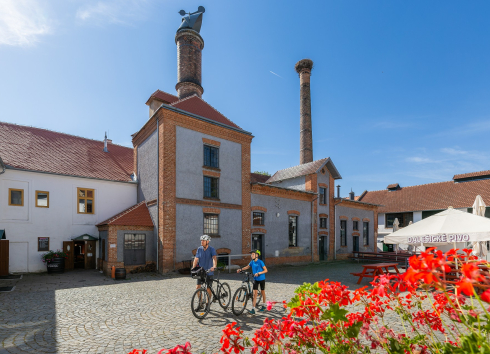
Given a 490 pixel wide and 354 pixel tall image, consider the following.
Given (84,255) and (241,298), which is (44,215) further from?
(241,298)

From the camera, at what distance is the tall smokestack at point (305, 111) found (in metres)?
32.7

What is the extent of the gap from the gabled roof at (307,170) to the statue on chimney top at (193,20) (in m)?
15.8

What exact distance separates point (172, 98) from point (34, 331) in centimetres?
1864

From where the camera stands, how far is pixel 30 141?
19188mm

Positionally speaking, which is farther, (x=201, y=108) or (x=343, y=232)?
(x=343, y=232)

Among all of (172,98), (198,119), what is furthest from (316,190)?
(172,98)

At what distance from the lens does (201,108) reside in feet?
63.0

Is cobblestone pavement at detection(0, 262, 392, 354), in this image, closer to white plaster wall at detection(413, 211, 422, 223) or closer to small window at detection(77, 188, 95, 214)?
small window at detection(77, 188, 95, 214)

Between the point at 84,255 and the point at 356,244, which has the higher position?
the point at 84,255

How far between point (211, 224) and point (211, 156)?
4499 mm

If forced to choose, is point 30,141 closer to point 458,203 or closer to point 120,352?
point 120,352

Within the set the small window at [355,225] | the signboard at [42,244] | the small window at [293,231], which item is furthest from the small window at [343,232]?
the signboard at [42,244]

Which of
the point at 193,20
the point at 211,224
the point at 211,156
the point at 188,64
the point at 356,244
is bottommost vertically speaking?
the point at 356,244

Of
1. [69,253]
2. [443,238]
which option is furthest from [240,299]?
[69,253]
